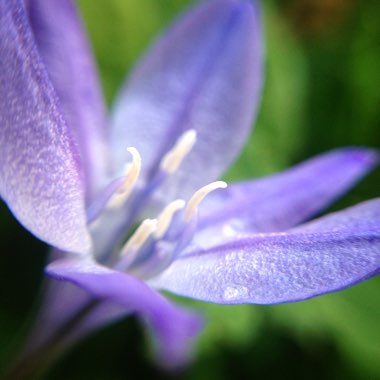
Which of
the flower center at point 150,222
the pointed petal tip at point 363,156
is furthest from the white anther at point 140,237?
the pointed petal tip at point 363,156

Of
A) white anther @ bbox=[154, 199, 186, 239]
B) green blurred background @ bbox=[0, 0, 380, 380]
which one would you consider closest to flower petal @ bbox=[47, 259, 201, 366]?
white anther @ bbox=[154, 199, 186, 239]

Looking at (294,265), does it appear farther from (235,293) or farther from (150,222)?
(150,222)

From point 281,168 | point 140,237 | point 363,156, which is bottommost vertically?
point 281,168

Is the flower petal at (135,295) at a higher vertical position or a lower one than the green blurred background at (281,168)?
higher

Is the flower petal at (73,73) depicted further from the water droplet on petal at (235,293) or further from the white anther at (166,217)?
the water droplet on petal at (235,293)

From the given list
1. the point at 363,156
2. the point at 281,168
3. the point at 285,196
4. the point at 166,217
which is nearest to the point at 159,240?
the point at 166,217

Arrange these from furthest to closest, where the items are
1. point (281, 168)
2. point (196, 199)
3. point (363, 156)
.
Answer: point (281, 168), point (363, 156), point (196, 199)
